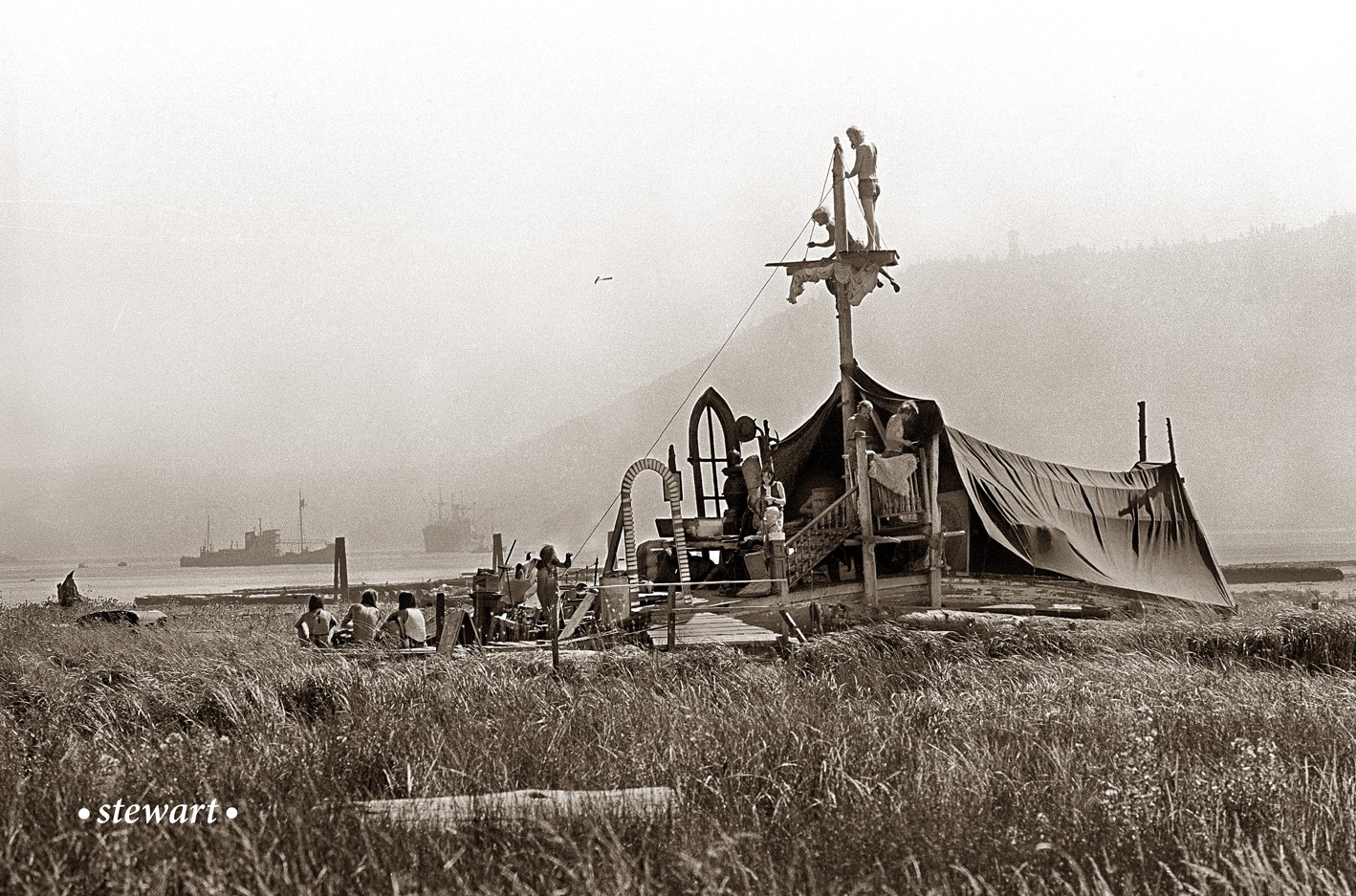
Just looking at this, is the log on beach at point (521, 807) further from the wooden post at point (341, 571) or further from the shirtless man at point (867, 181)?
the wooden post at point (341, 571)

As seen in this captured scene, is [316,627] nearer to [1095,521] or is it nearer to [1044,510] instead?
[1044,510]

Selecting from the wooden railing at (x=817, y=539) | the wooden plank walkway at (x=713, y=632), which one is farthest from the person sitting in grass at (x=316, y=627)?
the wooden railing at (x=817, y=539)

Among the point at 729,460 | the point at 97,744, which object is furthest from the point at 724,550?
the point at 97,744

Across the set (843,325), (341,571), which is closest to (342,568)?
(341,571)

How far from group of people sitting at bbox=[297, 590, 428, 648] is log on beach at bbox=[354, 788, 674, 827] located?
359 inches

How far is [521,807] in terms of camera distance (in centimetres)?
561

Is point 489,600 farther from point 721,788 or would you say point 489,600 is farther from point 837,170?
point 721,788

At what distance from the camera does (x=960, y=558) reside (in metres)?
18.3

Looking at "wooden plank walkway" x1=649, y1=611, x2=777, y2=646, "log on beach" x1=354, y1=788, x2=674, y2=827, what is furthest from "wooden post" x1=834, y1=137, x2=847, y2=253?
"log on beach" x1=354, y1=788, x2=674, y2=827

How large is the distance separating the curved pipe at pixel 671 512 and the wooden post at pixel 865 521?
275 centimetres

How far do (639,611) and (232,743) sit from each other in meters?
7.55

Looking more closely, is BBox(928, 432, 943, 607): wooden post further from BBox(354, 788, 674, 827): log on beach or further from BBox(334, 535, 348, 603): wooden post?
BBox(334, 535, 348, 603): wooden post

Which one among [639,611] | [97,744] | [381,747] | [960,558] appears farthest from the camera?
[960,558]

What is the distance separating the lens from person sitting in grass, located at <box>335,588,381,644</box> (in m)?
15.1
